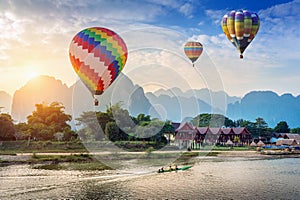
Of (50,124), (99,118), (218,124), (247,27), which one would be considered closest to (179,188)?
(247,27)

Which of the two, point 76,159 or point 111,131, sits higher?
point 111,131

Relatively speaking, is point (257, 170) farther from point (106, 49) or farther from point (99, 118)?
point (99, 118)

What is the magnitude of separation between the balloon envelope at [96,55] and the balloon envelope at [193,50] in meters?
11.1

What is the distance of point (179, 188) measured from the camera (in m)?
18.0

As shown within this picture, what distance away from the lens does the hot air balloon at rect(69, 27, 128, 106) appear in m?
19.9

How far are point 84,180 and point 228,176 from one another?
9.10 metres

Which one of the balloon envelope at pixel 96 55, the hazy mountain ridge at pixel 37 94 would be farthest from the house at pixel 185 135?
the hazy mountain ridge at pixel 37 94

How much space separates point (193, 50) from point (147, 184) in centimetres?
1522

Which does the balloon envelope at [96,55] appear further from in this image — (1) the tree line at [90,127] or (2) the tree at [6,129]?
(2) the tree at [6,129]

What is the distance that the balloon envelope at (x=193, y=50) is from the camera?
1208 inches

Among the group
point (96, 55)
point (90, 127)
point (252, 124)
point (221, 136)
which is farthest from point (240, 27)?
point (252, 124)

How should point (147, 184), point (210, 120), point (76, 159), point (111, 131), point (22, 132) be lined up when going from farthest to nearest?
point (210, 120) < point (111, 131) < point (22, 132) < point (76, 159) < point (147, 184)

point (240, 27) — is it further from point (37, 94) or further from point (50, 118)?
point (37, 94)

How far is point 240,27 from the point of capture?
84.6 feet
